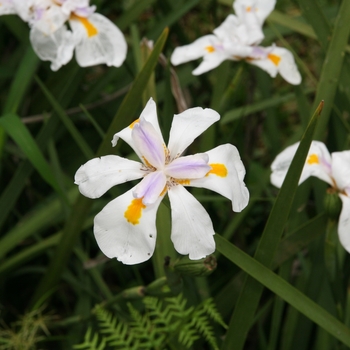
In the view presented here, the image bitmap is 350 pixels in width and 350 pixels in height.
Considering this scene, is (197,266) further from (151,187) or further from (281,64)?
(281,64)

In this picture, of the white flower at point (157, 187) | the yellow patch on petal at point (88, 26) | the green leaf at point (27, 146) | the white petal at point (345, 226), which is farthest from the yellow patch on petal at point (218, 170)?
the yellow patch on petal at point (88, 26)

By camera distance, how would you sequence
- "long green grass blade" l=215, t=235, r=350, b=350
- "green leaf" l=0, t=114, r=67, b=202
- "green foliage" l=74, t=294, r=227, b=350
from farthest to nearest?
1. "green leaf" l=0, t=114, r=67, b=202
2. "green foliage" l=74, t=294, r=227, b=350
3. "long green grass blade" l=215, t=235, r=350, b=350

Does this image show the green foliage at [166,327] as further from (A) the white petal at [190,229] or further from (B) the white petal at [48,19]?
(B) the white petal at [48,19]

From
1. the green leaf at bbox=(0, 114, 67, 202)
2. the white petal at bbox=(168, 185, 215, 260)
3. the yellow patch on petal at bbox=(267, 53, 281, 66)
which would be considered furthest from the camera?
the yellow patch on petal at bbox=(267, 53, 281, 66)

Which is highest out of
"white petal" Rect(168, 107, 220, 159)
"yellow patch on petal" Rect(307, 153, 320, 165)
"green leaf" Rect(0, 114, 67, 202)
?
"white petal" Rect(168, 107, 220, 159)

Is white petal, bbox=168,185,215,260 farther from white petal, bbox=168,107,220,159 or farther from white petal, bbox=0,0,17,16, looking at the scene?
white petal, bbox=0,0,17,16

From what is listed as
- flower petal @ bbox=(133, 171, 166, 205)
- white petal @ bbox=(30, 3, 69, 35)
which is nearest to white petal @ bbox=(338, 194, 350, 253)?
flower petal @ bbox=(133, 171, 166, 205)
